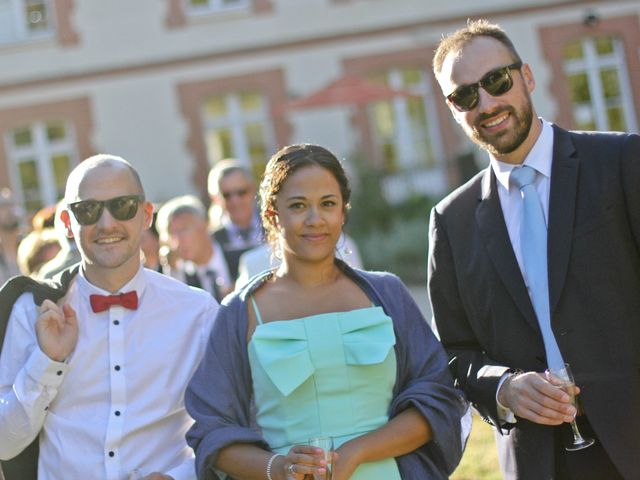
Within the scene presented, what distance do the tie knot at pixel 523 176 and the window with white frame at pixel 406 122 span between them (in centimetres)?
1693

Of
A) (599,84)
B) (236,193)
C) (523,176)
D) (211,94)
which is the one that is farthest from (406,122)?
(523,176)

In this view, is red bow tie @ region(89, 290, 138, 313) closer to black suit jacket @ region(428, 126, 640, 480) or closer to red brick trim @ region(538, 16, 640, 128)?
black suit jacket @ region(428, 126, 640, 480)

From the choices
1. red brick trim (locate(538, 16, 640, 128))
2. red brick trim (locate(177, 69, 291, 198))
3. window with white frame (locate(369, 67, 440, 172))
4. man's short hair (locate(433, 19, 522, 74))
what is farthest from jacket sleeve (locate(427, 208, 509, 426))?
red brick trim (locate(538, 16, 640, 128))

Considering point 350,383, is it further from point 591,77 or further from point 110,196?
point 591,77

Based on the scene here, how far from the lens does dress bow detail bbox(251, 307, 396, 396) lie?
3.61 metres

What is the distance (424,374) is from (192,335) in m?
0.85

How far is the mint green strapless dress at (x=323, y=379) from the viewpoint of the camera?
361 cm

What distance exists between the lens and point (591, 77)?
21.3 meters

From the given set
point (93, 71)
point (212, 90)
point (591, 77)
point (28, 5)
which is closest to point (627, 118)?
point (591, 77)

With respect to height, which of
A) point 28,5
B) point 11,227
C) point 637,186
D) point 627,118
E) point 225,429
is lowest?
point 225,429

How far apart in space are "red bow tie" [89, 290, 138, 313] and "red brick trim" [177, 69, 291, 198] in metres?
16.3

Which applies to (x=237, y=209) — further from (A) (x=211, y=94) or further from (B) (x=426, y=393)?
(A) (x=211, y=94)

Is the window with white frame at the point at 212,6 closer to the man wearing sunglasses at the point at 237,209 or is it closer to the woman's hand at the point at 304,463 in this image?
the man wearing sunglasses at the point at 237,209

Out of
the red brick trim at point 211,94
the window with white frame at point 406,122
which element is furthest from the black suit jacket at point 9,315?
the window with white frame at point 406,122
